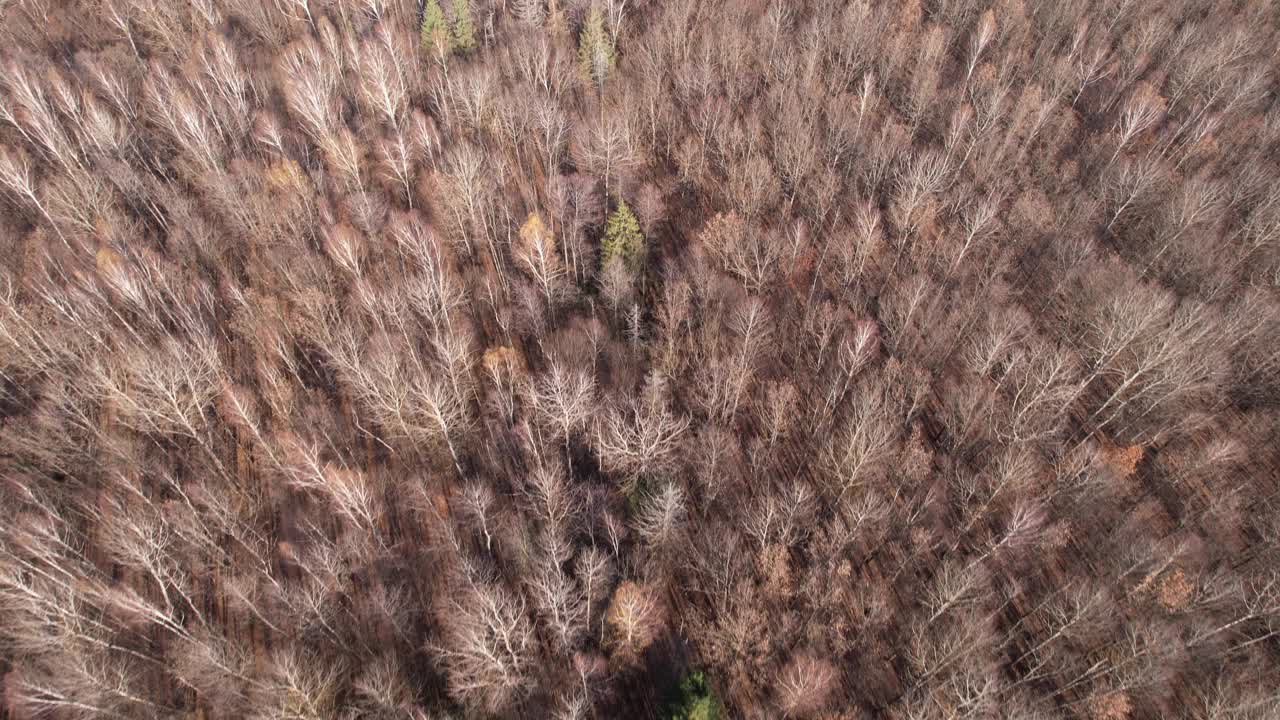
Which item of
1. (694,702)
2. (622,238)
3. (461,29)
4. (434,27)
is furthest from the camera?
(461,29)

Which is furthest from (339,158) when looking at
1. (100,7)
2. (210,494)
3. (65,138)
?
(100,7)

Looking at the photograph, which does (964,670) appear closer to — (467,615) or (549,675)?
(549,675)

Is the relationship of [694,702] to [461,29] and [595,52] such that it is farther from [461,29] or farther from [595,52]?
[461,29]

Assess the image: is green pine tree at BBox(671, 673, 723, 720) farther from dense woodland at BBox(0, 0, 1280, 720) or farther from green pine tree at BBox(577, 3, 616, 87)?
green pine tree at BBox(577, 3, 616, 87)

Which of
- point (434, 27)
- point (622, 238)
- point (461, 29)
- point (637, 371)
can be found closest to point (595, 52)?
point (461, 29)

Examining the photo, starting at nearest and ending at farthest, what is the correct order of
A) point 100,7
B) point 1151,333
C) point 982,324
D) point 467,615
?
point 467,615, point 1151,333, point 982,324, point 100,7

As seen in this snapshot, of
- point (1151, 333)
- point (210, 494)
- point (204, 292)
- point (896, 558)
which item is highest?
point (1151, 333)
